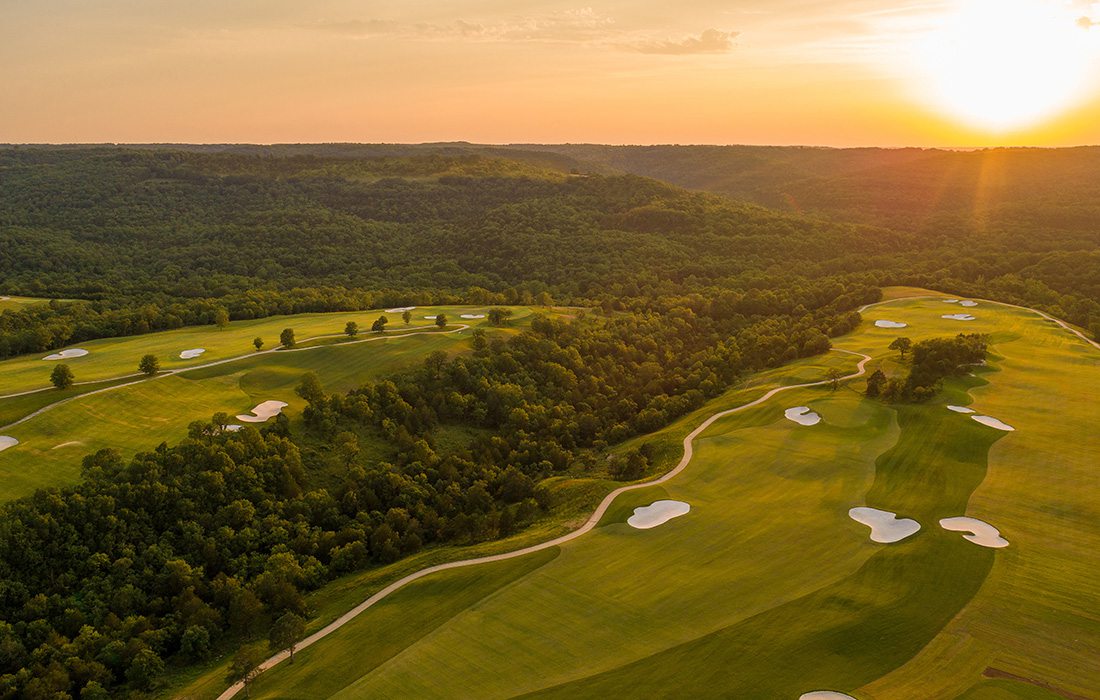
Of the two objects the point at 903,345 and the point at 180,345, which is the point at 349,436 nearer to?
the point at 180,345

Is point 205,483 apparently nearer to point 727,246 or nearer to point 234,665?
point 234,665

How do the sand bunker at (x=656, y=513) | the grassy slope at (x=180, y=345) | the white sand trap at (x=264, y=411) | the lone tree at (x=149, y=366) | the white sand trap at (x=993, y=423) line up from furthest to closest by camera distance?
the grassy slope at (x=180, y=345)
the lone tree at (x=149, y=366)
the white sand trap at (x=264, y=411)
the white sand trap at (x=993, y=423)
the sand bunker at (x=656, y=513)

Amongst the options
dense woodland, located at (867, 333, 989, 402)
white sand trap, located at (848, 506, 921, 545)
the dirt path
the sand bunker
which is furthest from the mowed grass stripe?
the dirt path

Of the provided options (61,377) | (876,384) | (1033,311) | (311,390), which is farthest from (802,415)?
(61,377)

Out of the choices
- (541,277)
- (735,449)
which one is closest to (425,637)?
(735,449)

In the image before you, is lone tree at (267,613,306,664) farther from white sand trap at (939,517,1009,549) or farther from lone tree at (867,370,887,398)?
lone tree at (867,370,887,398)

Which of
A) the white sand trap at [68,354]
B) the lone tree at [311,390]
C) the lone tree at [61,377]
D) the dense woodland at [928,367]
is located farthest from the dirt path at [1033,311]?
the white sand trap at [68,354]

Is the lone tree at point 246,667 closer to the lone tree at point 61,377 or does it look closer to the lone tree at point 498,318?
the lone tree at point 61,377
